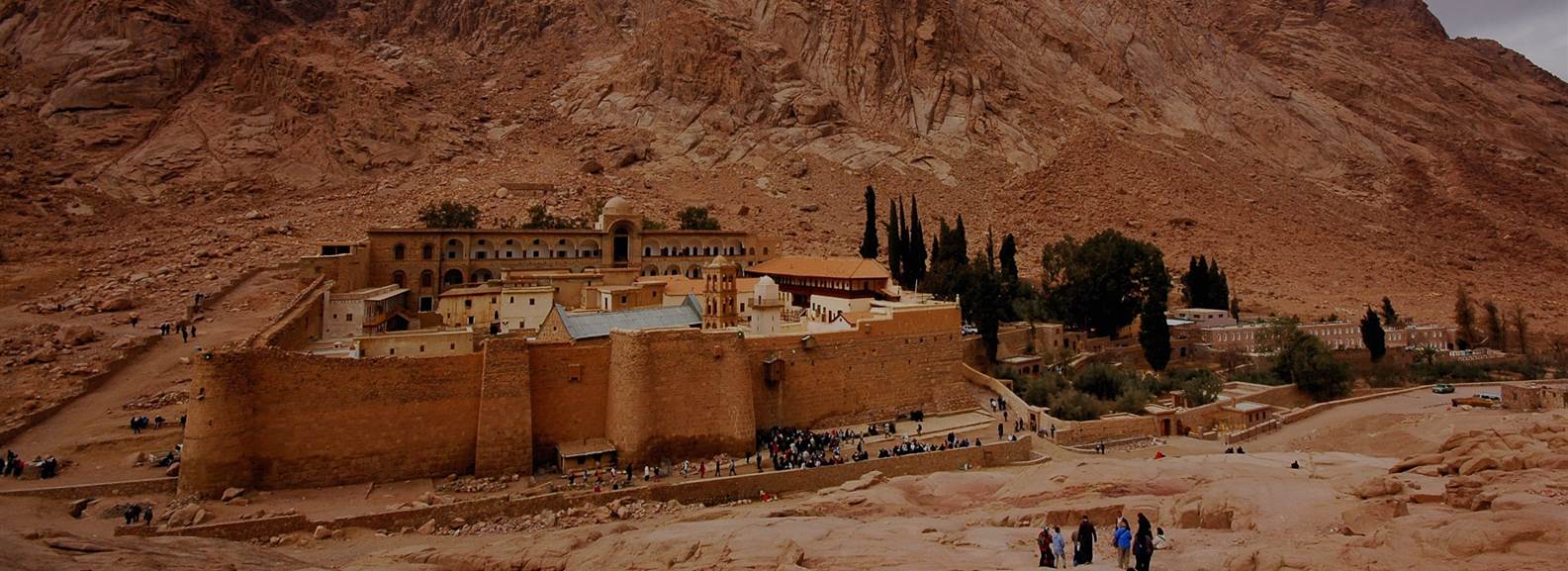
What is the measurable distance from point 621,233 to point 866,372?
54.7 feet

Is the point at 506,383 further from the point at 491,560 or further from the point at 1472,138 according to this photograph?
the point at 1472,138

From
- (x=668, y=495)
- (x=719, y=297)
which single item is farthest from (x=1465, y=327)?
(x=668, y=495)

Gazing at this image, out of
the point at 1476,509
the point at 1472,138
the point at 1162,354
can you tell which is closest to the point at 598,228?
the point at 1162,354

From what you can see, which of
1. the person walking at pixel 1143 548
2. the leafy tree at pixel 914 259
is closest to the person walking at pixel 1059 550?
the person walking at pixel 1143 548

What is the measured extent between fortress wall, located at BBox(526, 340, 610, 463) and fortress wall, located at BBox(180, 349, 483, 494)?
1371 mm

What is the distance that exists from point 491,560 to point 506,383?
227 inches

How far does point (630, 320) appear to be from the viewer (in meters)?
21.9

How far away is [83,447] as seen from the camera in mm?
18047

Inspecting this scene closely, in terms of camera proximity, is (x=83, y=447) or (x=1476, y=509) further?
(x=83, y=447)

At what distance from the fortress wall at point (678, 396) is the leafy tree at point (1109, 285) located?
16.5 metres

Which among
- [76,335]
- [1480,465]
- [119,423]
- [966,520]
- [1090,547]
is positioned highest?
[76,335]

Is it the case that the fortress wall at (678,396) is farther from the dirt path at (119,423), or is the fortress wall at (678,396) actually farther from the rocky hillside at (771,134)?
the rocky hillside at (771,134)

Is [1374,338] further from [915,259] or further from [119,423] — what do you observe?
[119,423]

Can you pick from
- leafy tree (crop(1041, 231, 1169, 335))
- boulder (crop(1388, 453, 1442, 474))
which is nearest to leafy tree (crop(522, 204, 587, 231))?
leafy tree (crop(1041, 231, 1169, 335))
